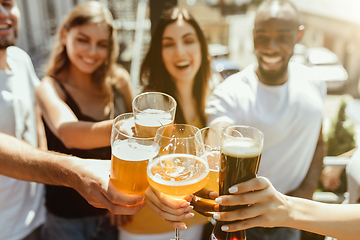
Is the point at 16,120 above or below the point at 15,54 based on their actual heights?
below

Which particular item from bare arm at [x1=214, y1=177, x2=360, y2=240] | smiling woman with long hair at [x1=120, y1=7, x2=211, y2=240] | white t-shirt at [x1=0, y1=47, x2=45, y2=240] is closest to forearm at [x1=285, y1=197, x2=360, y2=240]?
bare arm at [x1=214, y1=177, x2=360, y2=240]

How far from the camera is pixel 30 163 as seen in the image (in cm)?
144

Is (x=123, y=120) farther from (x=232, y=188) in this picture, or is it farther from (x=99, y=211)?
(x=99, y=211)

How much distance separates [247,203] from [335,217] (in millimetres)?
441

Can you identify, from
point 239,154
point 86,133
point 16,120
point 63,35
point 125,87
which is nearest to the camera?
point 239,154

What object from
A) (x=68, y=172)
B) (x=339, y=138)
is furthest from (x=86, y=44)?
(x=339, y=138)

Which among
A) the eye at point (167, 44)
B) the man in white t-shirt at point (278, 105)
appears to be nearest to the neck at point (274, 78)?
the man in white t-shirt at point (278, 105)

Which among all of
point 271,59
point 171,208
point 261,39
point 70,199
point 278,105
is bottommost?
point 70,199

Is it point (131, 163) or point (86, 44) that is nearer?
point (131, 163)

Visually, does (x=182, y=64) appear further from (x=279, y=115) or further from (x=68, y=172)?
(x=68, y=172)

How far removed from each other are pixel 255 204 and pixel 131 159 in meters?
0.50

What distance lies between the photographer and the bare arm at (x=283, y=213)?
1.05 m

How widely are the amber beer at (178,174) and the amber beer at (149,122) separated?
16 cm

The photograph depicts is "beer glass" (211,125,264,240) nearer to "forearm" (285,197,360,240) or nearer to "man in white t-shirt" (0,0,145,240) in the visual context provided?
"forearm" (285,197,360,240)
